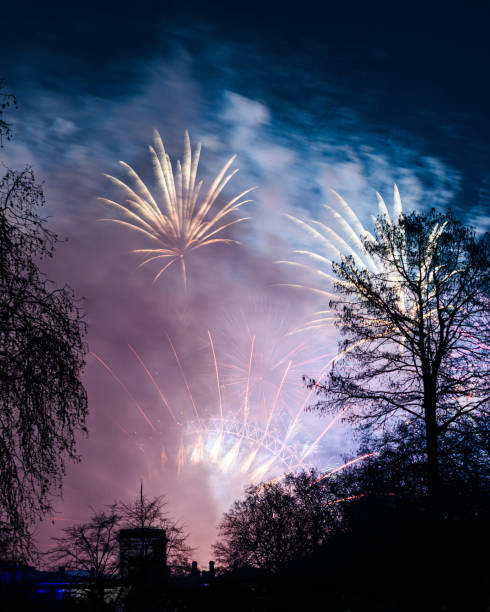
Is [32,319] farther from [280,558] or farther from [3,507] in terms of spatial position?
[280,558]

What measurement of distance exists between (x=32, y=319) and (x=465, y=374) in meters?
12.7

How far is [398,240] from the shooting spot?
16.3 m

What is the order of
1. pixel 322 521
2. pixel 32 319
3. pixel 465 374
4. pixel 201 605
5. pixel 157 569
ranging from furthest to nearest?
pixel 322 521 → pixel 157 569 → pixel 465 374 → pixel 201 605 → pixel 32 319

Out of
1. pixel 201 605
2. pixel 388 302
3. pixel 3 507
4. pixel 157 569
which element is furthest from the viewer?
pixel 157 569

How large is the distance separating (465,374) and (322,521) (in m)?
27.4

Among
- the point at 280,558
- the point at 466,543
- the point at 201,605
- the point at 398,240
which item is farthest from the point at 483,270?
the point at 280,558

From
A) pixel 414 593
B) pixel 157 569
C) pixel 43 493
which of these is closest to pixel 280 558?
pixel 157 569

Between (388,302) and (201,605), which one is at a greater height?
(388,302)

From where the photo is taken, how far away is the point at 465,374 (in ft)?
49.3

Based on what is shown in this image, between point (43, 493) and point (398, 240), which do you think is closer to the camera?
point (43, 493)

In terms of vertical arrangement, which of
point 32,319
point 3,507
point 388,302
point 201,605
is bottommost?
point 201,605

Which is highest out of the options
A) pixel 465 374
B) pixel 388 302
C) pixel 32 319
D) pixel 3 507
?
pixel 388 302

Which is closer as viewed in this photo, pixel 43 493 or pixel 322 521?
pixel 43 493

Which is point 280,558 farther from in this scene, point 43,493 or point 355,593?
point 43,493
